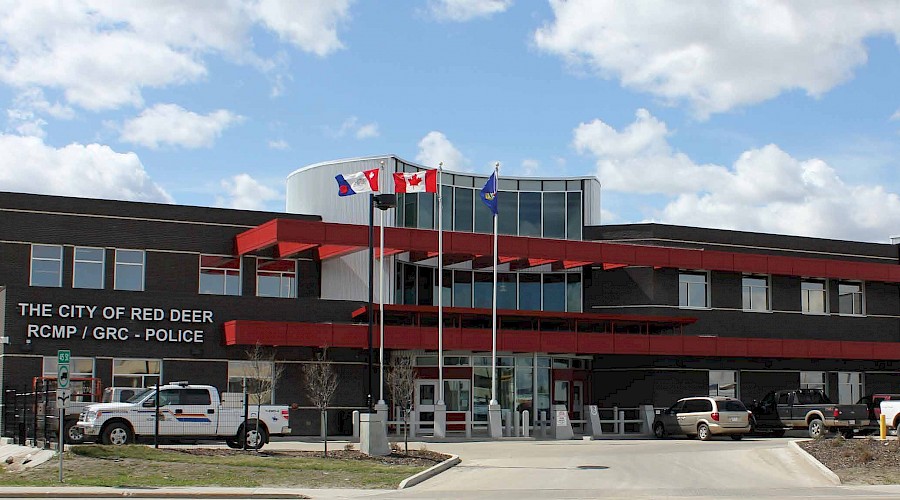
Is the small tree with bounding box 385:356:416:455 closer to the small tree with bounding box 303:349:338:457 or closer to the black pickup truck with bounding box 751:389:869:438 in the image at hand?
the small tree with bounding box 303:349:338:457

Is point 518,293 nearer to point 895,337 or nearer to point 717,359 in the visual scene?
point 717,359

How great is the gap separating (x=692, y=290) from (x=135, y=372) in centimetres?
2523

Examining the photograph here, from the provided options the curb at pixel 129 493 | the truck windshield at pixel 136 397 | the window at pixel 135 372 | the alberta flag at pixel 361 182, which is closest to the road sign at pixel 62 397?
the curb at pixel 129 493

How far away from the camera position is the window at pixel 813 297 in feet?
178

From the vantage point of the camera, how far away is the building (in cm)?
4078

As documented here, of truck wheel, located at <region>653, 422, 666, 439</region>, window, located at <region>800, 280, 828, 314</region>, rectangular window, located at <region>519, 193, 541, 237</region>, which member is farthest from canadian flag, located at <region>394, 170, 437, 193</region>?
window, located at <region>800, 280, 828, 314</region>

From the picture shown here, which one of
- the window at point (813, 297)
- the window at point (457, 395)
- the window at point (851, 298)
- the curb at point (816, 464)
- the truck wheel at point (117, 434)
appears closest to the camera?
the curb at point (816, 464)

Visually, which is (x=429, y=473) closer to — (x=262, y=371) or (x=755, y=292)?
(x=262, y=371)

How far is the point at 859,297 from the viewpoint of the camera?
5600 centimetres

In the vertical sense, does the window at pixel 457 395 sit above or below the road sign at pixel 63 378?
below

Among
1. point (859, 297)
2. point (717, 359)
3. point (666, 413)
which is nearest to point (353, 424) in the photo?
point (666, 413)

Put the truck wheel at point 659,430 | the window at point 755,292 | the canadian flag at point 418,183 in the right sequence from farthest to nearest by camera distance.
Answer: the window at point 755,292, the truck wheel at point 659,430, the canadian flag at point 418,183

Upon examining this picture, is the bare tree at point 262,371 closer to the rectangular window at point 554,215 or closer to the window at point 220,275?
the window at point 220,275

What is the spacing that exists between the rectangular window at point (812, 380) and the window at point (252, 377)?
26.2 m
